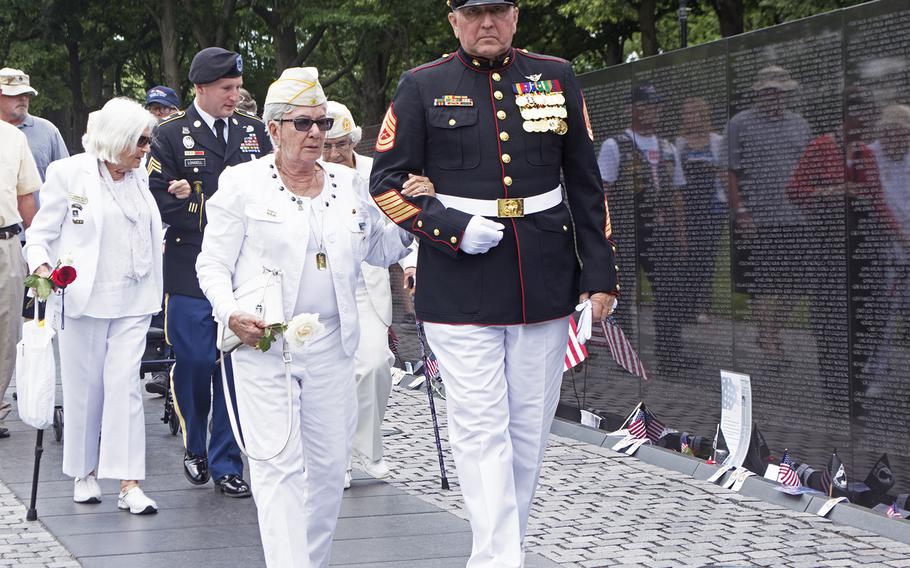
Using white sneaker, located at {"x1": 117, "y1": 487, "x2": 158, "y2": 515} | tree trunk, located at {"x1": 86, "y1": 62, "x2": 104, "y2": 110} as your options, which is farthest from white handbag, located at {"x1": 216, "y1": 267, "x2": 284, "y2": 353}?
tree trunk, located at {"x1": 86, "y1": 62, "x2": 104, "y2": 110}

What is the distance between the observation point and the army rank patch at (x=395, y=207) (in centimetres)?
540

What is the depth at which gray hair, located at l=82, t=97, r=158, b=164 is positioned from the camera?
7621 mm

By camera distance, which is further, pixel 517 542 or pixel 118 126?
pixel 118 126

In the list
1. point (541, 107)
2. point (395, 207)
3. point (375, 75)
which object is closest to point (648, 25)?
point (375, 75)

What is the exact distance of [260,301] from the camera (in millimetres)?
5359

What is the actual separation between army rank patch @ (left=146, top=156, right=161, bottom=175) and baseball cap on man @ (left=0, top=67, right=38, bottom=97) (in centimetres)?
308

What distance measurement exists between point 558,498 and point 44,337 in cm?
280

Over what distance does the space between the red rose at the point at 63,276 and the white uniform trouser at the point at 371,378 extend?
1.73 metres

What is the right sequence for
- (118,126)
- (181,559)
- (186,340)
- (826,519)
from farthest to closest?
(186,340)
(118,126)
(826,519)
(181,559)

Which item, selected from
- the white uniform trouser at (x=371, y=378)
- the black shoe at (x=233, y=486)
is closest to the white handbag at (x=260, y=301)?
the black shoe at (x=233, y=486)

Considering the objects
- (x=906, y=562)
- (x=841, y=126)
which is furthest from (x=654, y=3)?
(x=906, y=562)

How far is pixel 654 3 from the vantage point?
26.3 meters

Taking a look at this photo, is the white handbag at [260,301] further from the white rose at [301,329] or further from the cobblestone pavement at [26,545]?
the cobblestone pavement at [26,545]

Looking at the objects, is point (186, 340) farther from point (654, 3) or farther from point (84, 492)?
point (654, 3)
